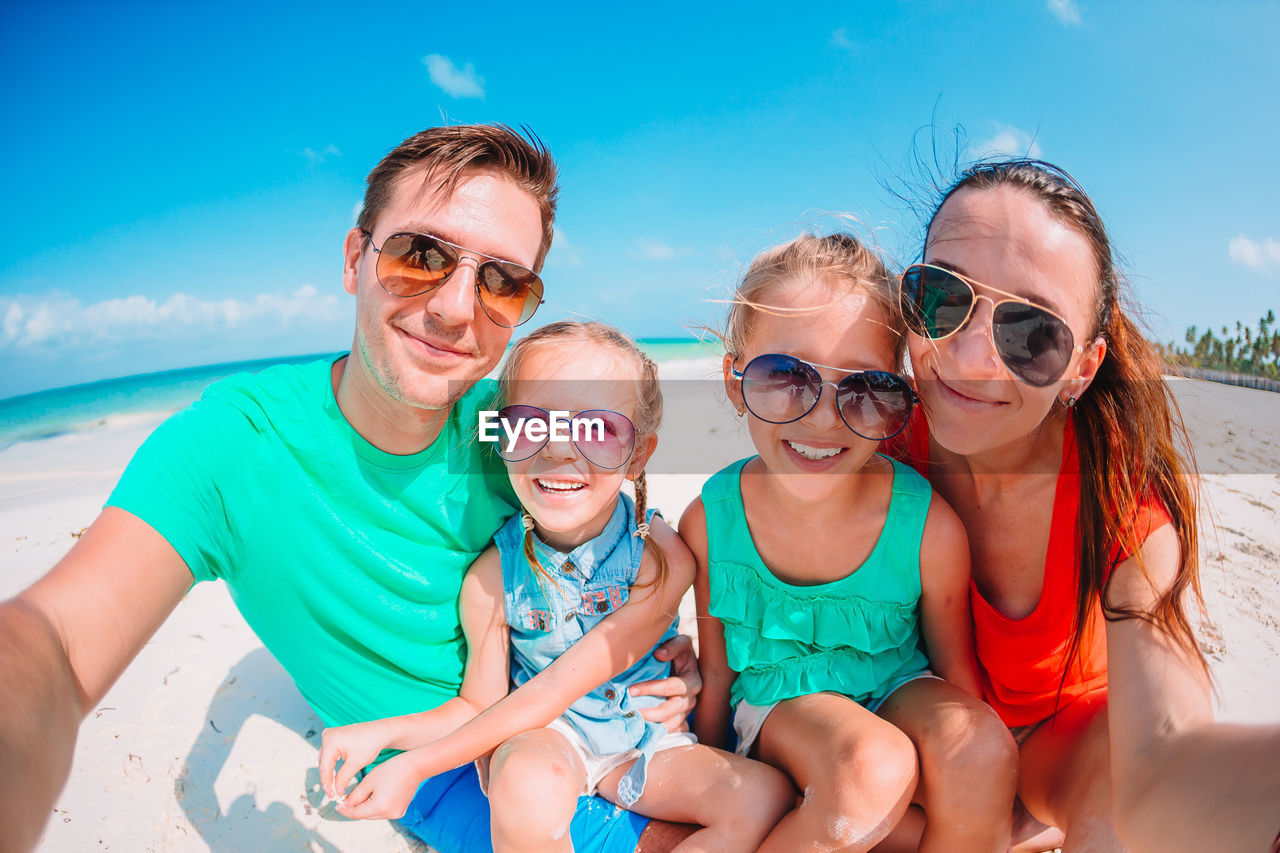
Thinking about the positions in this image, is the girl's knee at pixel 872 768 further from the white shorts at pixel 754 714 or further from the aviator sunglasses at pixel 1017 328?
the aviator sunglasses at pixel 1017 328

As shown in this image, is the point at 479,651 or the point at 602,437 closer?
the point at 602,437

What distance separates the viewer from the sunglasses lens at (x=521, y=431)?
2.32m

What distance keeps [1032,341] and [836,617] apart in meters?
1.16

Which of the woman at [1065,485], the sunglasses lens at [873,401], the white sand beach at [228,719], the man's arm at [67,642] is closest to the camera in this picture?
the man's arm at [67,642]

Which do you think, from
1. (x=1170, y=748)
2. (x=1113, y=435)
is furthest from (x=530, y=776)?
(x=1113, y=435)

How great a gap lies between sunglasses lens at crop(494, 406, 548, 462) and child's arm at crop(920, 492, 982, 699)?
1.43 meters

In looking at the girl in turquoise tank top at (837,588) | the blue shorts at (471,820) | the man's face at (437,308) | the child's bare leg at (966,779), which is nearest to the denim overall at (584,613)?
the blue shorts at (471,820)

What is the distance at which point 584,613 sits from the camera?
242cm

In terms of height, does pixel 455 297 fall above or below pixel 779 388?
above

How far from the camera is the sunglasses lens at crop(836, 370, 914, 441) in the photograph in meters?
2.08

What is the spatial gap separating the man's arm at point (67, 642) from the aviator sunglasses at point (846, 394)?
197cm

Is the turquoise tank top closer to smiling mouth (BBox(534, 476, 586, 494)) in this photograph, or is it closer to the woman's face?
the woman's face

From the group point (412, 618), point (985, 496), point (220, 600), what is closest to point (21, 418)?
point (220, 600)

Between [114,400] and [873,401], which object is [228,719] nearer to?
[873,401]
